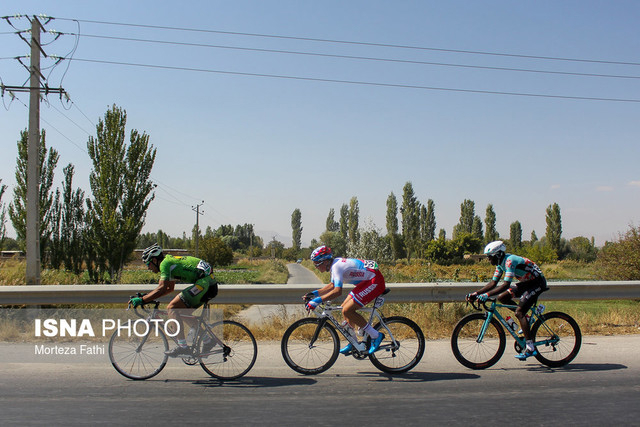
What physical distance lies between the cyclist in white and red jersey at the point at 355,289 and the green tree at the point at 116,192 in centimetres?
1660

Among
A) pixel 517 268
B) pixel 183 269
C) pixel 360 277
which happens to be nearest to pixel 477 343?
pixel 517 268

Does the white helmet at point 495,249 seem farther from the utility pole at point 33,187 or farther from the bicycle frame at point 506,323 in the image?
the utility pole at point 33,187

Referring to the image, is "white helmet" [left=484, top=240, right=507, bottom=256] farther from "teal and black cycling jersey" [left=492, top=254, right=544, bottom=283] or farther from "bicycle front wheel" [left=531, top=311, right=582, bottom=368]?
"bicycle front wheel" [left=531, top=311, right=582, bottom=368]

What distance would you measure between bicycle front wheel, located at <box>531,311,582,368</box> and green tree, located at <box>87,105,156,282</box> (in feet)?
59.1

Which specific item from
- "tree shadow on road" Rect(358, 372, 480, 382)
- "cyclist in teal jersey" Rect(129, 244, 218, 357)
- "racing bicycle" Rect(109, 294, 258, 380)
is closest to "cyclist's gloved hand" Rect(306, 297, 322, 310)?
"racing bicycle" Rect(109, 294, 258, 380)

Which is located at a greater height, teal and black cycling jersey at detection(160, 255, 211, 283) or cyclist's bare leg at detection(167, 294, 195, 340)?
teal and black cycling jersey at detection(160, 255, 211, 283)

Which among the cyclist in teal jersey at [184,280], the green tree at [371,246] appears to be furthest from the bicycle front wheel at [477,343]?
the green tree at [371,246]

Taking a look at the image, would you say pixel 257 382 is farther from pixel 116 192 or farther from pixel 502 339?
pixel 116 192

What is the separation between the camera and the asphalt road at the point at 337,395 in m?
4.88

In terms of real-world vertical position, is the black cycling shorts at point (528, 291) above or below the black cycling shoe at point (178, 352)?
above

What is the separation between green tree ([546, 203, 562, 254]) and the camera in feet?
297

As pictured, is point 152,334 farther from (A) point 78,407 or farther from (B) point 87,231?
(B) point 87,231

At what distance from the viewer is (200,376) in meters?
6.68

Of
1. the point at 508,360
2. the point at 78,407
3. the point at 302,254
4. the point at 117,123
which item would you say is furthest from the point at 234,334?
the point at 302,254
